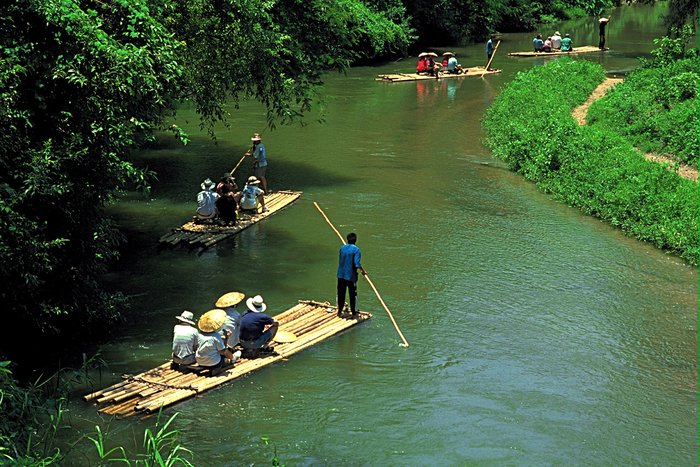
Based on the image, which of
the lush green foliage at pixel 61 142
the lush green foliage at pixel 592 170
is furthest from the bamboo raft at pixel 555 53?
the lush green foliage at pixel 61 142

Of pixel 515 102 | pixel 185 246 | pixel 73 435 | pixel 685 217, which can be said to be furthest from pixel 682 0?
pixel 73 435

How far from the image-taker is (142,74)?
A: 1326cm

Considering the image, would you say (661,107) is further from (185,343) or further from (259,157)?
(185,343)

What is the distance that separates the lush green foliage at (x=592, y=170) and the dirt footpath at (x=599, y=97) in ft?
1.37

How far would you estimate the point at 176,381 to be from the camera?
12.0 meters

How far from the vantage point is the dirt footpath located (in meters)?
21.1

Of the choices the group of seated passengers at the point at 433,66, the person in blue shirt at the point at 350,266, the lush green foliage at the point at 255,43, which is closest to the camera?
the person in blue shirt at the point at 350,266

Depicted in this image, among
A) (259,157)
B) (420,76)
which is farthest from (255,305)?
(420,76)

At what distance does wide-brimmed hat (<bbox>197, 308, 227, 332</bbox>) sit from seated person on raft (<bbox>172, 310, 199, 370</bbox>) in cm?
12

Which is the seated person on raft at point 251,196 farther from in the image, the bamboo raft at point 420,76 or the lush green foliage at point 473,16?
the lush green foliage at point 473,16

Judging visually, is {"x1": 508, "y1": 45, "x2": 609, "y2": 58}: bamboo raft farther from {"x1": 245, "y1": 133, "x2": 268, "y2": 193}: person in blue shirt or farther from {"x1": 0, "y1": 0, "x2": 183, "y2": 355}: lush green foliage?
{"x1": 0, "y1": 0, "x2": 183, "y2": 355}: lush green foliage

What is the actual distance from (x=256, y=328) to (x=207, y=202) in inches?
233

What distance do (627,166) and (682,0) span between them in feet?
51.1

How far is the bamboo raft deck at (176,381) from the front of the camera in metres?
11.4
